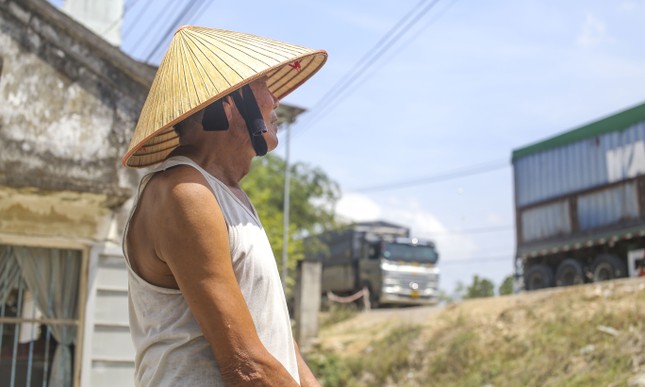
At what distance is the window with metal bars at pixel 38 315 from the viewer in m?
6.89

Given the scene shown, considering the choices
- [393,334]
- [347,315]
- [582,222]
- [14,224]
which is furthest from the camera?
[347,315]

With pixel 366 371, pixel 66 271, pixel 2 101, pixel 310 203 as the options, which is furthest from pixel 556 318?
pixel 310 203

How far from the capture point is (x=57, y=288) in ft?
23.1

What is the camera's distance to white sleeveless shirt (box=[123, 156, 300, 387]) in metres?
1.83

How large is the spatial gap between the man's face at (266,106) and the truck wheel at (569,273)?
1625cm

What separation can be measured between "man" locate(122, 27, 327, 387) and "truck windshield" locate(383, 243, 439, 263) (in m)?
22.3

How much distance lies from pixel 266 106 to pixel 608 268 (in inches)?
620

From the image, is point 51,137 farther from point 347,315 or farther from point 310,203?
point 310,203

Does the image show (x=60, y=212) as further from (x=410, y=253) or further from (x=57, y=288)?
(x=410, y=253)

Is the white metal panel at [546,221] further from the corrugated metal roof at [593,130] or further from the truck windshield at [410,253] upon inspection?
the truck windshield at [410,253]

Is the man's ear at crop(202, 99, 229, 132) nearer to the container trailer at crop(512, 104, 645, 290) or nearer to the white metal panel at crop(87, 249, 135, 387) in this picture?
the white metal panel at crop(87, 249, 135, 387)

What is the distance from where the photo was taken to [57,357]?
6934 mm

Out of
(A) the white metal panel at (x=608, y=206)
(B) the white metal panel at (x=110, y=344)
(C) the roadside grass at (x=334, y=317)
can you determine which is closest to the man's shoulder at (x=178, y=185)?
(B) the white metal panel at (x=110, y=344)

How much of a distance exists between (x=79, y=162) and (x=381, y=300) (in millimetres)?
17966
